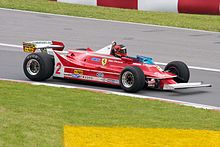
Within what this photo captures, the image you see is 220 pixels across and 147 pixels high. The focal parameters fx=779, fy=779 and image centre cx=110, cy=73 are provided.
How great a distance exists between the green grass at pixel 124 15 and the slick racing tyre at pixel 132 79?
7866 millimetres

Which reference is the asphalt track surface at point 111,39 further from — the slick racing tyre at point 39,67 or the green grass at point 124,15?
the green grass at point 124,15

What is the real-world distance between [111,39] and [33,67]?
5.15 metres

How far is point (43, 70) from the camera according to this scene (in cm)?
1265

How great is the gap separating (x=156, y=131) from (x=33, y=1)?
14.3 meters

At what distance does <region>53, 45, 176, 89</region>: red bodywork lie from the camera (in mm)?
12164

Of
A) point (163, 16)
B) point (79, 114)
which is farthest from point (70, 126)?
point (163, 16)

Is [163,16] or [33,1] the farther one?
[33,1]

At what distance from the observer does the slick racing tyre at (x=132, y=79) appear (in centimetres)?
1180

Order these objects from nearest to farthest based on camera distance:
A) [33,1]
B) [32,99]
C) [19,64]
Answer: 1. [32,99]
2. [19,64]
3. [33,1]

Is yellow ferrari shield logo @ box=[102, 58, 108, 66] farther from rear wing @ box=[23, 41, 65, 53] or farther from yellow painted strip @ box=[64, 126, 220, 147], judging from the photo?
yellow painted strip @ box=[64, 126, 220, 147]

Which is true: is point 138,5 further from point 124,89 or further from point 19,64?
point 124,89

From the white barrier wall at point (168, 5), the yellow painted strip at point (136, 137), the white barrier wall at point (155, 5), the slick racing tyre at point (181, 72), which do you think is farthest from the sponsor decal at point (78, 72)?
the white barrier wall at point (155, 5)

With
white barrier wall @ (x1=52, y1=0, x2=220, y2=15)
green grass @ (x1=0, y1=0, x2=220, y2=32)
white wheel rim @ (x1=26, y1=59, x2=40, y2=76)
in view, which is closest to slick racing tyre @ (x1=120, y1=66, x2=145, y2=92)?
white wheel rim @ (x1=26, y1=59, x2=40, y2=76)

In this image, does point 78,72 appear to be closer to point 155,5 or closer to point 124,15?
point 124,15
